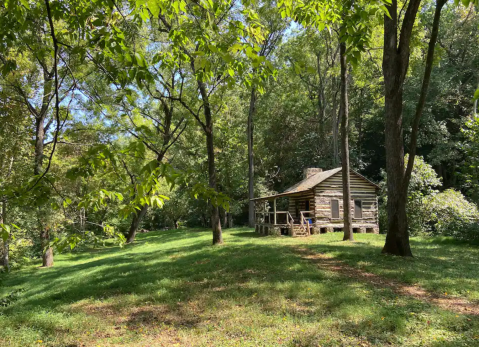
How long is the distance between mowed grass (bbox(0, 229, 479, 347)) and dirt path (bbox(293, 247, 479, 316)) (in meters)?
0.28

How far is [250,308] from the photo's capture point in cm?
599

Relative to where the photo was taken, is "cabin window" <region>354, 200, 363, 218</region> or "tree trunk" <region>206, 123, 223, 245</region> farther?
"cabin window" <region>354, 200, 363, 218</region>

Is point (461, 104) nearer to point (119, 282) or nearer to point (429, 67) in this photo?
point (429, 67)

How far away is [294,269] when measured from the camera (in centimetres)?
901

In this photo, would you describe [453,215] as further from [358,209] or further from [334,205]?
[334,205]

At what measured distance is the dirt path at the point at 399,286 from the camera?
223 inches

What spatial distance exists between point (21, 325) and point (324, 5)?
7294 mm

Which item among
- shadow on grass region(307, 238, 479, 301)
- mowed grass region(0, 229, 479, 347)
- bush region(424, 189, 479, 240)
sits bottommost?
mowed grass region(0, 229, 479, 347)

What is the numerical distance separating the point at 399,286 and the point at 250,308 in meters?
3.61

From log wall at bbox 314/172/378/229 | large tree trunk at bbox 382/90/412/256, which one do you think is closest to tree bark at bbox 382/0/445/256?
large tree trunk at bbox 382/90/412/256

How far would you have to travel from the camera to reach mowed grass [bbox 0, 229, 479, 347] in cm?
473

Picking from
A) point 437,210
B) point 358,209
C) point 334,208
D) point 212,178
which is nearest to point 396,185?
point 212,178

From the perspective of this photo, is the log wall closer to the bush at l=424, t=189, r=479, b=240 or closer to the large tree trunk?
the bush at l=424, t=189, r=479, b=240

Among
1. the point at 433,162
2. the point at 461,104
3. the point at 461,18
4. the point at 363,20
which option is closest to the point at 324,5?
the point at 363,20
